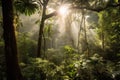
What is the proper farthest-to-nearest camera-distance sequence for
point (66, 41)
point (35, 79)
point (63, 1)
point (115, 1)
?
point (66, 41) < point (63, 1) < point (115, 1) < point (35, 79)

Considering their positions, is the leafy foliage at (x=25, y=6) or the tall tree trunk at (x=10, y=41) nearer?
the tall tree trunk at (x=10, y=41)

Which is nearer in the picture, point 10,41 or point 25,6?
point 10,41

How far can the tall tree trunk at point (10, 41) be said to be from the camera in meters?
6.46

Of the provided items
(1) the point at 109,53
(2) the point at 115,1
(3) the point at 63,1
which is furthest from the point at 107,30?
(2) the point at 115,1

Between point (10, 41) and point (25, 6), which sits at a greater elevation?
point (25, 6)

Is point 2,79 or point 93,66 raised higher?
point 93,66

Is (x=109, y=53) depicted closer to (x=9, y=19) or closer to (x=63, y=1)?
(x=63, y=1)

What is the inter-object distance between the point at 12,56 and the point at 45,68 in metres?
1.92

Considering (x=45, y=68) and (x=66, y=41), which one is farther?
(x=66, y=41)

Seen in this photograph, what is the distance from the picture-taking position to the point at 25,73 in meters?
9.50

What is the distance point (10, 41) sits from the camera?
6.46m

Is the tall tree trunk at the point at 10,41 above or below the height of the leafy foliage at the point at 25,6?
below

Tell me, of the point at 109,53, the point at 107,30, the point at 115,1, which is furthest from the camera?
the point at 107,30

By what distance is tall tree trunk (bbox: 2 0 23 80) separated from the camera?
6.46 m
